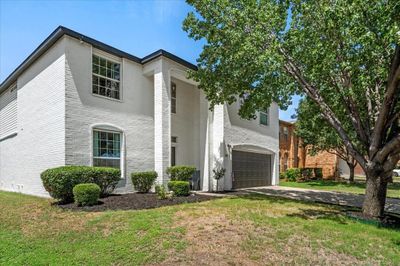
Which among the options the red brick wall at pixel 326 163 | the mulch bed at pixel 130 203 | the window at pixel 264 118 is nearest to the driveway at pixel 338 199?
the mulch bed at pixel 130 203

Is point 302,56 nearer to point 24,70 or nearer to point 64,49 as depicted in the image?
point 64,49

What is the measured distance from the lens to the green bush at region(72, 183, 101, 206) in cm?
879

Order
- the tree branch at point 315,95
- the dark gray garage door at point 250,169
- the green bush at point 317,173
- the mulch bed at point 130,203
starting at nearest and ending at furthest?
the mulch bed at point 130,203 → the tree branch at point 315,95 → the dark gray garage door at point 250,169 → the green bush at point 317,173

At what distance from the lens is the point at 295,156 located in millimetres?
29609

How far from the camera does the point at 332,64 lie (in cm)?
846

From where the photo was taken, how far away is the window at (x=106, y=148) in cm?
1162

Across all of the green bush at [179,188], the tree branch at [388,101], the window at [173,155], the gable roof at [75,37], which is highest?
the gable roof at [75,37]

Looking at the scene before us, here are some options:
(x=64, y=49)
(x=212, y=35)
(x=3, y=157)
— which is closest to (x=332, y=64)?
(x=212, y=35)

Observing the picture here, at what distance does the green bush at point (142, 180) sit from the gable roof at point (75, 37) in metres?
5.52

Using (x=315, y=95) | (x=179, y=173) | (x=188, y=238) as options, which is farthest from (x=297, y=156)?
(x=188, y=238)

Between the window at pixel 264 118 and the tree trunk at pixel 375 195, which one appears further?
the window at pixel 264 118

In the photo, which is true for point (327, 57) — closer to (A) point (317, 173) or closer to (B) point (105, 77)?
(B) point (105, 77)

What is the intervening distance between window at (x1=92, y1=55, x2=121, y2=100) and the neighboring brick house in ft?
62.9

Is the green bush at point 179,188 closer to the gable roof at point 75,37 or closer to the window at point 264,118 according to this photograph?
the gable roof at point 75,37
